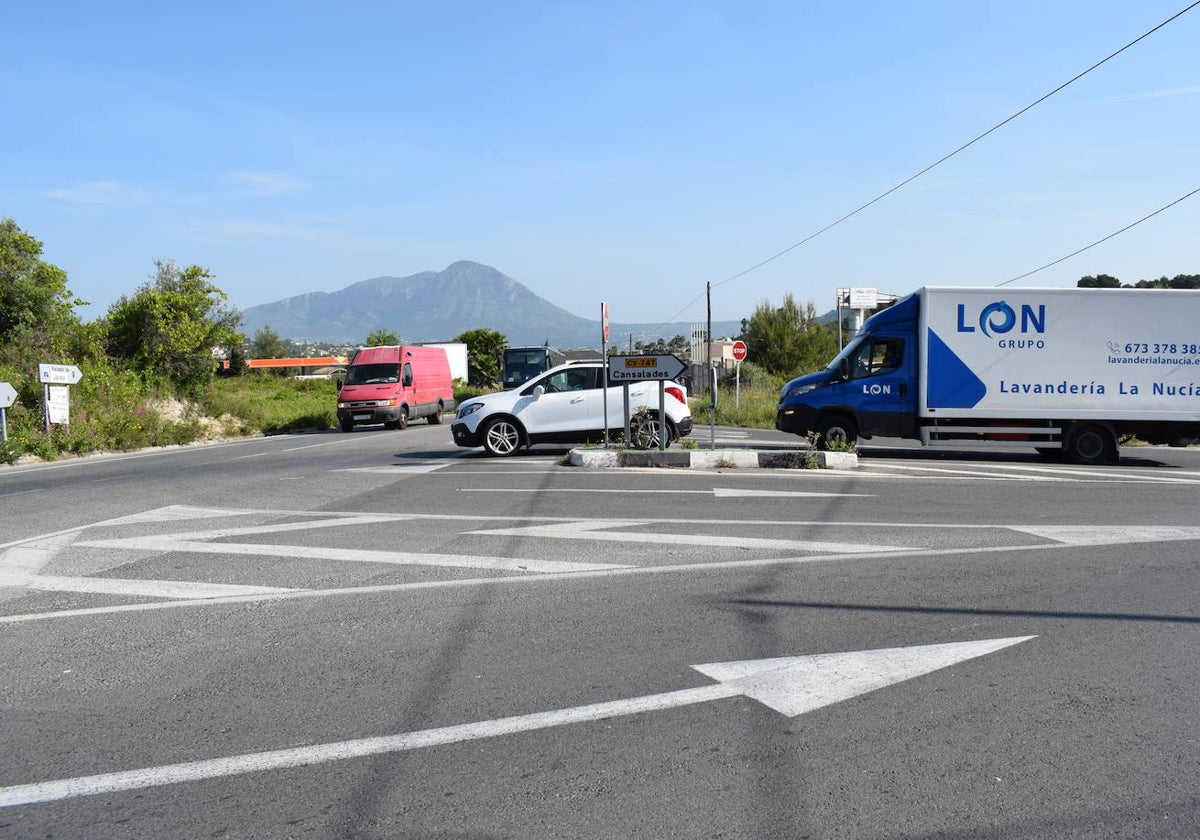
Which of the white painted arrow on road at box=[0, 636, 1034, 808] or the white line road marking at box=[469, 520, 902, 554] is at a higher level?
the white line road marking at box=[469, 520, 902, 554]

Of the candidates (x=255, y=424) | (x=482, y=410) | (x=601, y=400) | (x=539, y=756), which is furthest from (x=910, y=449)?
(x=255, y=424)

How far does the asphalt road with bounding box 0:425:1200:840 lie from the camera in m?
3.70

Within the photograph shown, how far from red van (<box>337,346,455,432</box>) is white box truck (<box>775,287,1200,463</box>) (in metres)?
15.9

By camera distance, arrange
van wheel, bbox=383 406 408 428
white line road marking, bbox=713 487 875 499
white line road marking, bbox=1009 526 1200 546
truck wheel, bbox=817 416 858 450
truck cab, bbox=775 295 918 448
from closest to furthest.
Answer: white line road marking, bbox=1009 526 1200 546 < white line road marking, bbox=713 487 875 499 < truck cab, bbox=775 295 918 448 < truck wheel, bbox=817 416 858 450 < van wheel, bbox=383 406 408 428

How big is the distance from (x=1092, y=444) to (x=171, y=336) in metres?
27.8

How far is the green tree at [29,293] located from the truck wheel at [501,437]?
18529 millimetres

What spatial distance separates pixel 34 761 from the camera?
420cm

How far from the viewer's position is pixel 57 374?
22922 millimetres

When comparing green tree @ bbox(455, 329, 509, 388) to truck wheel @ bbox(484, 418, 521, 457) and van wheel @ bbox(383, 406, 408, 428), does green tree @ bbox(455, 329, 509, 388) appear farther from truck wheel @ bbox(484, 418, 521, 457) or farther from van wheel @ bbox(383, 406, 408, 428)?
truck wheel @ bbox(484, 418, 521, 457)

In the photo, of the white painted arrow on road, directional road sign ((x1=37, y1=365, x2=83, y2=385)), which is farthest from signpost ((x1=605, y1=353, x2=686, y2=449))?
directional road sign ((x1=37, y1=365, x2=83, y2=385))

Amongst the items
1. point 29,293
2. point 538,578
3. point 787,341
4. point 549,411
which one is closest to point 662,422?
point 549,411

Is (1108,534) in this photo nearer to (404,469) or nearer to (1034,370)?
(1034,370)

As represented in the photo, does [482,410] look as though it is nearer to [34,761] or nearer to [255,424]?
[34,761]

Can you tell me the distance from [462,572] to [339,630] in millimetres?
1753
